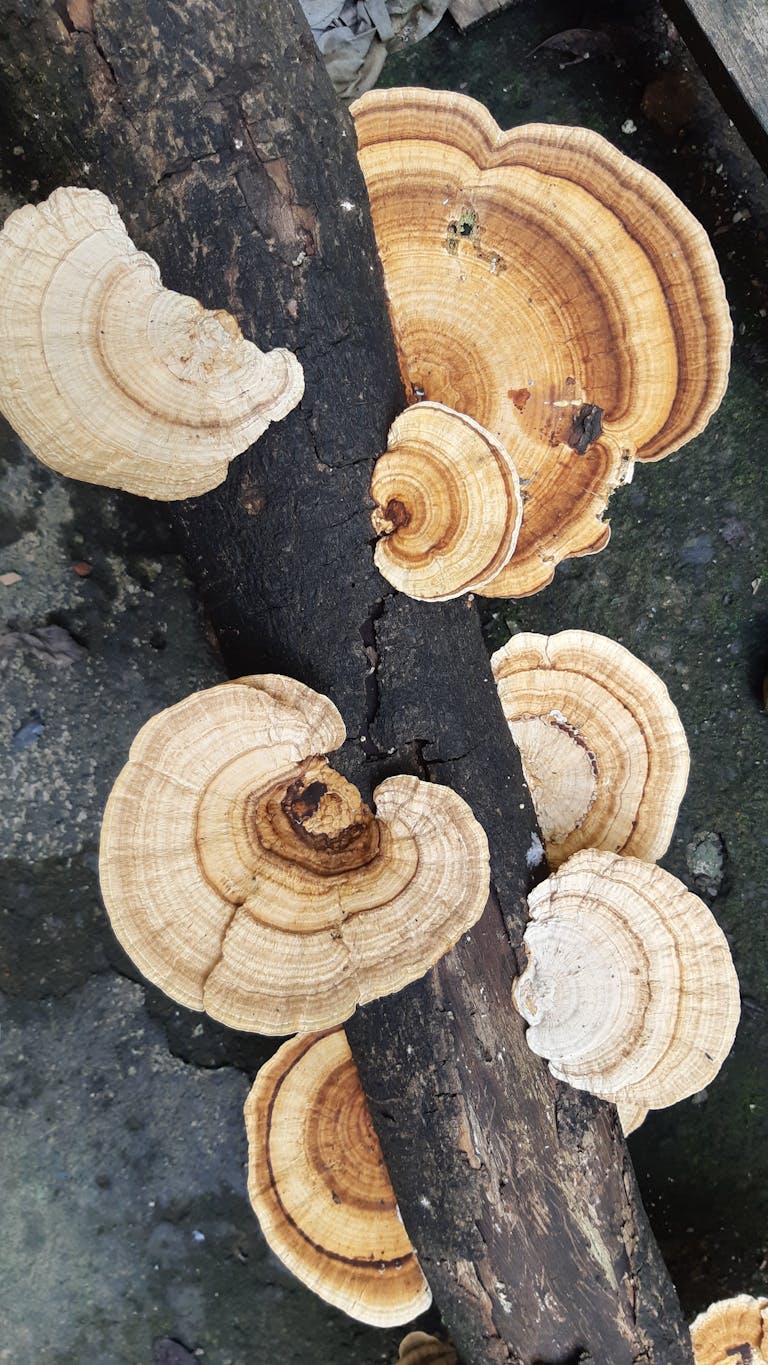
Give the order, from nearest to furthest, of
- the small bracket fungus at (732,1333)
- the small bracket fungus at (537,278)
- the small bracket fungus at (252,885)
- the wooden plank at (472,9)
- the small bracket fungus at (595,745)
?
the small bracket fungus at (252,885), the small bracket fungus at (537,278), the small bracket fungus at (595,745), the small bracket fungus at (732,1333), the wooden plank at (472,9)

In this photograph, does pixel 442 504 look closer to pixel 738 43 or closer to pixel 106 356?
pixel 106 356

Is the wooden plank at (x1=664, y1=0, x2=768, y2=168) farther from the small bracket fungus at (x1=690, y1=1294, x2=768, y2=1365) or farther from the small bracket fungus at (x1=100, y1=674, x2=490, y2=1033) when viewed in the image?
the small bracket fungus at (x1=690, y1=1294, x2=768, y2=1365)

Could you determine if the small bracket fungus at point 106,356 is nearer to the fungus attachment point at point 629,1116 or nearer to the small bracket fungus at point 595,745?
the small bracket fungus at point 595,745

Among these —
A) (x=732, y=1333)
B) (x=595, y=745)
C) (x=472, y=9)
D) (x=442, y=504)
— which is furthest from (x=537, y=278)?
(x=732, y=1333)

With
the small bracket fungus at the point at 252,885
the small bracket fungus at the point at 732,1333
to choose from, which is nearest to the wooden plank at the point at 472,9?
the small bracket fungus at the point at 252,885

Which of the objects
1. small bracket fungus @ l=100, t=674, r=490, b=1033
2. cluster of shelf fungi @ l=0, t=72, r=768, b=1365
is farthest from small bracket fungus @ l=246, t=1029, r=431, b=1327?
small bracket fungus @ l=100, t=674, r=490, b=1033

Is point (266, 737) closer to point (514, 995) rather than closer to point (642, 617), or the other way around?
point (514, 995)
